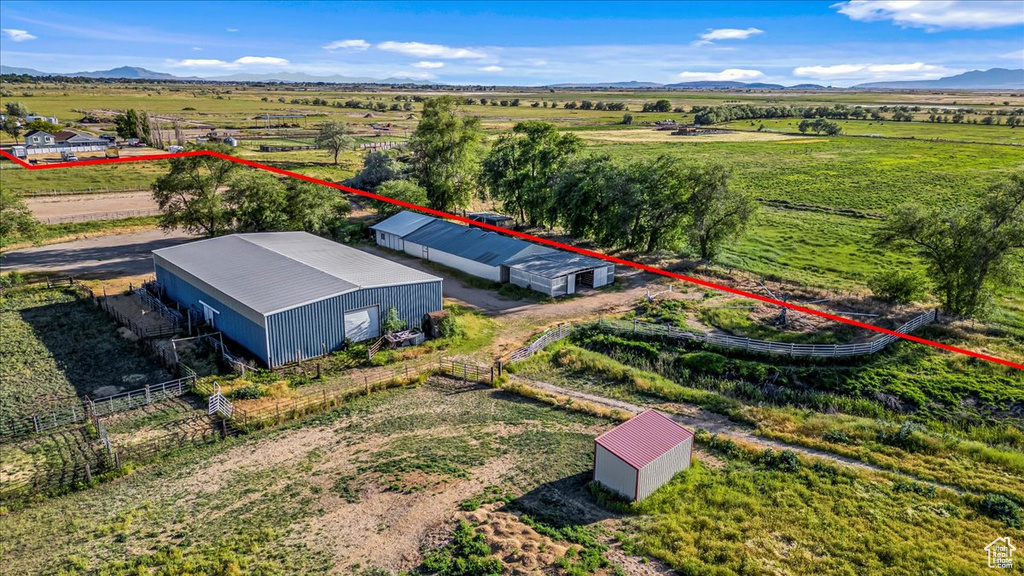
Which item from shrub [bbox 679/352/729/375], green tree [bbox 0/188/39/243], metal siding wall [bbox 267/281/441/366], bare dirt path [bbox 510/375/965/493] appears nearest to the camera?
bare dirt path [bbox 510/375/965/493]

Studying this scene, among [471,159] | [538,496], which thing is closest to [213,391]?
[538,496]

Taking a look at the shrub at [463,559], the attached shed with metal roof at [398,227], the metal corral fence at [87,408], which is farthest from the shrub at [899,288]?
the metal corral fence at [87,408]

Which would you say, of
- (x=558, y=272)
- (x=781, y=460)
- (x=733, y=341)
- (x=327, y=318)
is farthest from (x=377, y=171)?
(x=781, y=460)

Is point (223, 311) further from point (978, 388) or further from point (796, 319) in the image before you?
point (978, 388)

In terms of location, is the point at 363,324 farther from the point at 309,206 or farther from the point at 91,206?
the point at 91,206

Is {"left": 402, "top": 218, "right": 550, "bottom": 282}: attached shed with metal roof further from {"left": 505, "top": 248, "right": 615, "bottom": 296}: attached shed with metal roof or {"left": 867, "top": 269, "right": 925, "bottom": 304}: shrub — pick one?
{"left": 867, "top": 269, "right": 925, "bottom": 304}: shrub

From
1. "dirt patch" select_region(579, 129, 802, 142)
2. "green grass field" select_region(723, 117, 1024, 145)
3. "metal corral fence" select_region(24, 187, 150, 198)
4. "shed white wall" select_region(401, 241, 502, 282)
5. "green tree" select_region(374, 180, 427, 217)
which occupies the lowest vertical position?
"shed white wall" select_region(401, 241, 502, 282)

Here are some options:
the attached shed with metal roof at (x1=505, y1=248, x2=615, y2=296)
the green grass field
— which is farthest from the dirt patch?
the attached shed with metal roof at (x1=505, y1=248, x2=615, y2=296)
